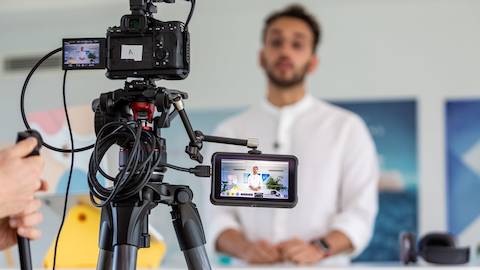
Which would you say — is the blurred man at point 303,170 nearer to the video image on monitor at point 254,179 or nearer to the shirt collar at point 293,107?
the shirt collar at point 293,107

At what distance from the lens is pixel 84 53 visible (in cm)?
113

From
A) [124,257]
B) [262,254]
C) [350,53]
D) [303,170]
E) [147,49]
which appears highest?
[350,53]

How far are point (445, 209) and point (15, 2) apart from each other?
110 inches

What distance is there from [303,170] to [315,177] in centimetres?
8

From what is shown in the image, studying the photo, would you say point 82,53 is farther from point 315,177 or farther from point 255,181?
point 315,177

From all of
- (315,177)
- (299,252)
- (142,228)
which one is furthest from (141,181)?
(315,177)

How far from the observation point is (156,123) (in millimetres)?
1096

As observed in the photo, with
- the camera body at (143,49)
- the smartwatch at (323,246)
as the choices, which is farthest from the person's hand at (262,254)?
the camera body at (143,49)

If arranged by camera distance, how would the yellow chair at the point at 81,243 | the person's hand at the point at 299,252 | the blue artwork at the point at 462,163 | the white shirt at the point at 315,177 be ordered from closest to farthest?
the yellow chair at the point at 81,243 < the person's hand at the point at 299,252 < the white shirt at the point at 315,177 < the blue artwork at the point at 462,163

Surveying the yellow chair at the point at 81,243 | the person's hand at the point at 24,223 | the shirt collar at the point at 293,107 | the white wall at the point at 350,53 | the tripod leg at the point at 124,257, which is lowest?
the yellow chair at the point at 81,243

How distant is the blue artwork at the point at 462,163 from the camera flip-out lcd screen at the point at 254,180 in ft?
9.81

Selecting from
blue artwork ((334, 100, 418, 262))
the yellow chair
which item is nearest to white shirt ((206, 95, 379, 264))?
the yellow chair

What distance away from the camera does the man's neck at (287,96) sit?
3225mm

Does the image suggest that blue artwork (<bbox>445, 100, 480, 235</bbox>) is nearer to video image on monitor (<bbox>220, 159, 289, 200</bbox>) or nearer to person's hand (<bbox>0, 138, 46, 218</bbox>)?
video image on monitor (<bbox>220, 159, 289, 200</bbox>)
